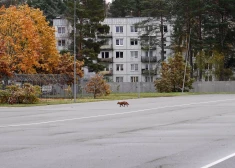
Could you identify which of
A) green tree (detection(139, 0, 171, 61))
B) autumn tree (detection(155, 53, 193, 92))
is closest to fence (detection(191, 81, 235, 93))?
autumn tree (detection(155, 53, 193, 92))

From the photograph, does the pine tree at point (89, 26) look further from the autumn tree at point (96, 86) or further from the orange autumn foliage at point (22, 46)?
the autumn tree at point (96, 86)

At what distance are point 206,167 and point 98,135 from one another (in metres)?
7.66

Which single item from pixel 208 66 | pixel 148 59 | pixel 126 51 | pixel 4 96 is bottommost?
pixel 4 96

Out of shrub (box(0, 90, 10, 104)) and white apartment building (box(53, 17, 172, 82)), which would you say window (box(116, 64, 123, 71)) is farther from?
shrub (box(0, 90, 10, 104))

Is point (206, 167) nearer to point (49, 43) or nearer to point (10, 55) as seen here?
point (10, 55)

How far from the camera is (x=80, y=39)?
298ft

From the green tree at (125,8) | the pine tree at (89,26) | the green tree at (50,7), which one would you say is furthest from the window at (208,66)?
the green tree at (50,7)

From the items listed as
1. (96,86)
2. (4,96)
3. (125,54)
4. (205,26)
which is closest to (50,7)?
(125,54)

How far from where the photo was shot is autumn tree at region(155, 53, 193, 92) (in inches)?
3017

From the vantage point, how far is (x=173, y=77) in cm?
7688

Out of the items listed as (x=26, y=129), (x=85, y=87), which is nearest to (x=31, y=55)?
(x=85, y=87)

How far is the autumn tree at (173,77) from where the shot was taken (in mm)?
76625

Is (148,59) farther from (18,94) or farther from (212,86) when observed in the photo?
(18,94)

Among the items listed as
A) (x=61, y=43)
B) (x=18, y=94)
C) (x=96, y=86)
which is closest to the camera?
(x=18, y=94)
